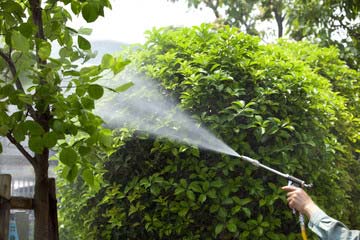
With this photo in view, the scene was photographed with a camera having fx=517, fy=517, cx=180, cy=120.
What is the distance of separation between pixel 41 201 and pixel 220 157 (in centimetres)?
158

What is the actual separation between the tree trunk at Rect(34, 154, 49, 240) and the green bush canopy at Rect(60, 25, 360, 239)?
1.22 metres

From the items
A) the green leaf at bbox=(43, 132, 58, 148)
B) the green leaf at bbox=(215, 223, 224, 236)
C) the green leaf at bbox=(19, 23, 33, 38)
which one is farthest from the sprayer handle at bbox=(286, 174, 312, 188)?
the green leaf at bbox=(19, 23, 33, 38)

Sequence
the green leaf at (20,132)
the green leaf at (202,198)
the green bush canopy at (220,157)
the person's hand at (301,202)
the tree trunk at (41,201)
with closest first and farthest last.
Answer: the green leaf at (20,132) → the tree trunk at (41,201) → the person's hand at (301,202) → the green leaf at (202,198) → the green bush canopy at (220,157)

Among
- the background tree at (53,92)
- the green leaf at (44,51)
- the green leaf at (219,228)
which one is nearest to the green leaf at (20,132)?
the background tree at (53,92)

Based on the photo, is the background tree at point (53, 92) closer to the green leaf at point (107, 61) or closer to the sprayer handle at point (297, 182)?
the green leaf at point (107, 61)

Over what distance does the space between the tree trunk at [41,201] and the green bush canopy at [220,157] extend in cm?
122

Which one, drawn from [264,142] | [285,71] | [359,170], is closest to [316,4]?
[359,170]

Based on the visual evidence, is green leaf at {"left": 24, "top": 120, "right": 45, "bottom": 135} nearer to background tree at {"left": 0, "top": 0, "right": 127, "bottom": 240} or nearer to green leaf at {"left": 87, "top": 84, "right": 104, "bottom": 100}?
background tree at {"left": 0, "top": 0, "right": 127, "bottom": 240}

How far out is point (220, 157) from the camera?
3838 millimetres

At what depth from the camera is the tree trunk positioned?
2.58 m

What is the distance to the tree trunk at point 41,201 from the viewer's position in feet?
8.47

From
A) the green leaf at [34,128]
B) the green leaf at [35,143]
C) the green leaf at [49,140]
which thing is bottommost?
the green leaf at [35,143]

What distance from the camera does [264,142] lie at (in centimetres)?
391

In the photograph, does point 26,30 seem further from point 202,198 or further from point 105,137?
point 202,198
